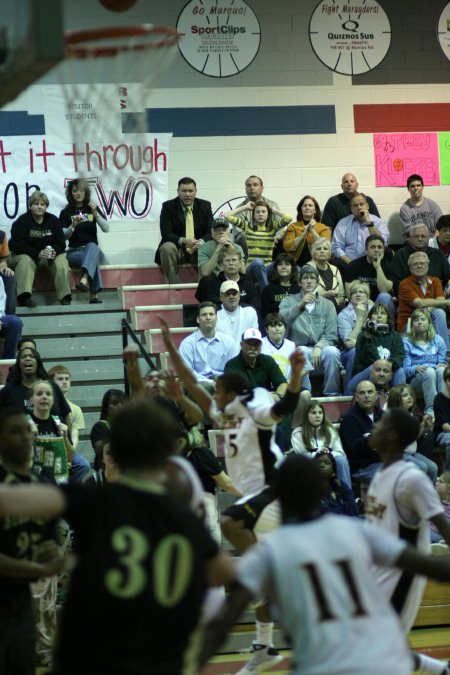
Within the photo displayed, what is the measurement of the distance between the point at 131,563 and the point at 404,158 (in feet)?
46.1

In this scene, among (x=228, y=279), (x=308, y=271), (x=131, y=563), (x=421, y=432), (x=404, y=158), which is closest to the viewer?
(x=131, y=563)

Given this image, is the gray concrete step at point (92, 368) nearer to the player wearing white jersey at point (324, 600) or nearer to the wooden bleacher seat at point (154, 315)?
the wooden bleacher seat at point (154, 315)

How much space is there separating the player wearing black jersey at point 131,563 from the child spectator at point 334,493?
6488 mm

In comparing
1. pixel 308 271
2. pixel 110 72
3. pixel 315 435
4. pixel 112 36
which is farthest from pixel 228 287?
pixel 112 36

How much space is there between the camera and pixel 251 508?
7.84 meters

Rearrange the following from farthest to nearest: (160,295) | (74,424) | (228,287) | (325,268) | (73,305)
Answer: (160,295) < (325,268) < (73,305) < (228,287) < (74,424)

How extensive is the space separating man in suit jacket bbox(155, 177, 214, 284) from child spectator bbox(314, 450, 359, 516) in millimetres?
4719

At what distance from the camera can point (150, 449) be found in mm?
3760

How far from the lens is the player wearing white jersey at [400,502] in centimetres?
567

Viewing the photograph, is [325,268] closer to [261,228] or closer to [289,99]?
[261,228]

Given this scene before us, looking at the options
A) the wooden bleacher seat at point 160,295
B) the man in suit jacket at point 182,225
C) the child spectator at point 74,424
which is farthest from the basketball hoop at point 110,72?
the man in suit jacket at point 182,225

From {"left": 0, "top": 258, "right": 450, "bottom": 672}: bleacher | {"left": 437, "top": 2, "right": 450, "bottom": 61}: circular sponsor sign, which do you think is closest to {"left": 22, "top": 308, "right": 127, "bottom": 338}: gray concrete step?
{"left": 0, "top": 258, "right": 450, "bottom": 672}: bleacher

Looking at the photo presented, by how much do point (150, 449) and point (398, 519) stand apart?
2.38 m

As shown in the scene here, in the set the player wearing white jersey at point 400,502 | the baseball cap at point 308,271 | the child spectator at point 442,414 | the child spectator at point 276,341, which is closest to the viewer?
the player wearing white jersey at point 400,502
